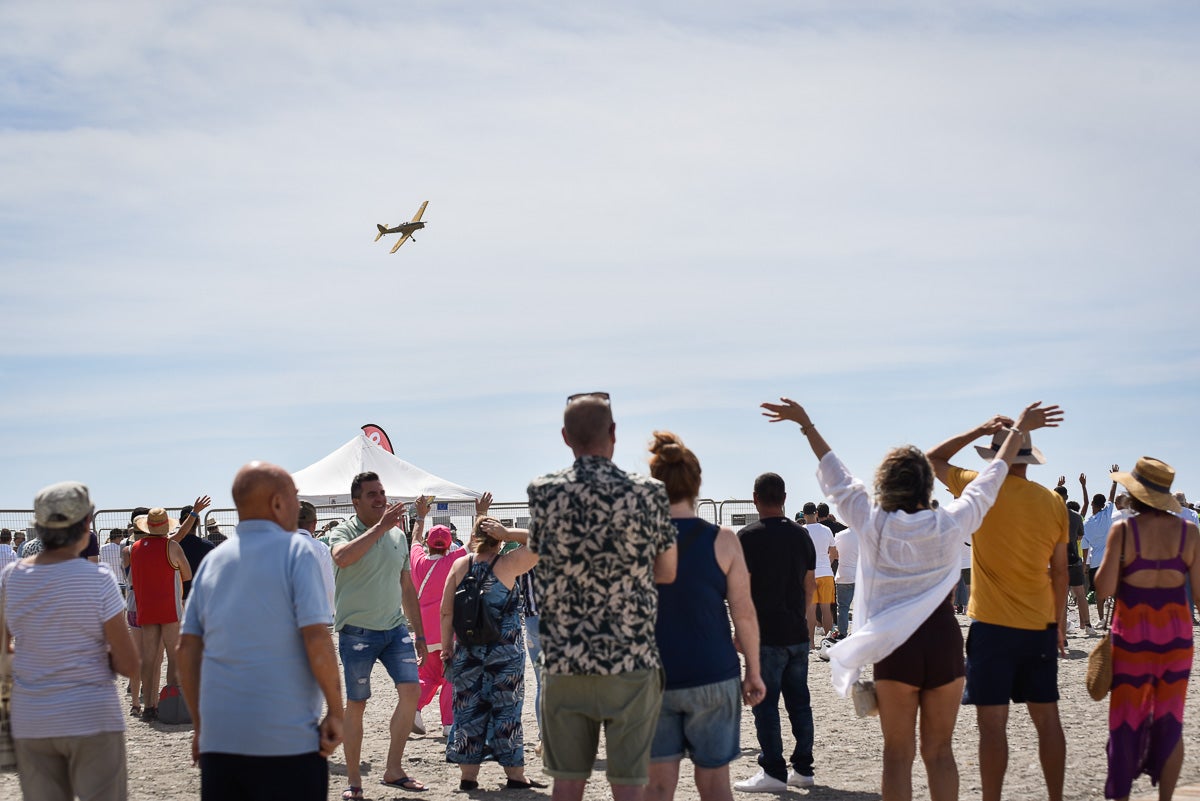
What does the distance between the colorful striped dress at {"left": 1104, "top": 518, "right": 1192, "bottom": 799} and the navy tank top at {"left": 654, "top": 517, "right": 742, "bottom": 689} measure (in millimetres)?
2342

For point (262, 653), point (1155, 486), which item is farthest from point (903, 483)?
point (262, 653)

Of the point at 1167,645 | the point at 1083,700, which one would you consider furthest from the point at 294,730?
the point at 1083,700

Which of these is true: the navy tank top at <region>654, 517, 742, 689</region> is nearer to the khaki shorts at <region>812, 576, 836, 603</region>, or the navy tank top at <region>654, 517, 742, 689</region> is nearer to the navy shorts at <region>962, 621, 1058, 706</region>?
the navy shorts at <region>962, 621, 1058, 706</region>

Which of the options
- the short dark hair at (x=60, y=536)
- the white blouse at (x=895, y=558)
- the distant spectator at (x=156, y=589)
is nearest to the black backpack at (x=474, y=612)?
the white blouse at (x=895, y=558)

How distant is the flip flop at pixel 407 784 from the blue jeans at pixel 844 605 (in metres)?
9.53

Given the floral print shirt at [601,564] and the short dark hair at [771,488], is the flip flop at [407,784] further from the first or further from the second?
the floral print shirt at [601,564]

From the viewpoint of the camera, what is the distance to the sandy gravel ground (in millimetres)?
7703

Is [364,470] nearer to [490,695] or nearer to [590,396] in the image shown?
[490,695]

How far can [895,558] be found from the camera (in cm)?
566

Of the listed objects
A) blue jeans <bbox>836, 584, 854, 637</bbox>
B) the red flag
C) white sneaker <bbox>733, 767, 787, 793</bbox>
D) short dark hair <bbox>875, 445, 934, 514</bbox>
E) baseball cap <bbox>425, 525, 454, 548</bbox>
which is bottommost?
white sneaker <bbox>733, 767, 787, 793</bbox>

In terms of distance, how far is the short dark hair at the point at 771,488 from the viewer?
316 inches

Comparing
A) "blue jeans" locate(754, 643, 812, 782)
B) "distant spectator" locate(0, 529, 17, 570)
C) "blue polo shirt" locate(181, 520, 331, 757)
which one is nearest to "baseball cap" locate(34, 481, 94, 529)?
"blue polo shirt" locate(181, 520, 331, 757)

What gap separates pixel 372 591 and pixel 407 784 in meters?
1.32

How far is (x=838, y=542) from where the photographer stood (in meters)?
15.8
